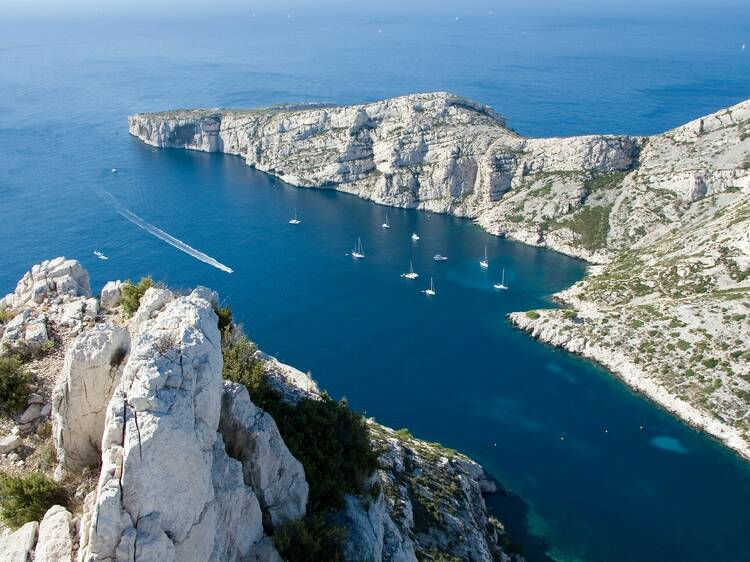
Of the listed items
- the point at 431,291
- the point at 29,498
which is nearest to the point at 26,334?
the point at 29,498

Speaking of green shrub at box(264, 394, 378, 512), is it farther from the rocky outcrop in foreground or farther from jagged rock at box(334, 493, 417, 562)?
the rocky outcrop in foreground

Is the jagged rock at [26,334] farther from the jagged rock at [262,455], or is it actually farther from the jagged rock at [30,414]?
the jagged rock at [262,455]

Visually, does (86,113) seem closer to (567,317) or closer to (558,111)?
(558,111)

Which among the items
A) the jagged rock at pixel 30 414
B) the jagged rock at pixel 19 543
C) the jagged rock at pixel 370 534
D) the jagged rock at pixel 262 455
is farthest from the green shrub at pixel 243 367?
the jagged rock at pixel 19 543

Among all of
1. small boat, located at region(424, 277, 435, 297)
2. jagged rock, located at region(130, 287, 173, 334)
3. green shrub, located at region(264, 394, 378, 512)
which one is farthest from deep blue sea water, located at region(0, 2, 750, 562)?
jagged rock, located at region(130, 287, 173, 334)

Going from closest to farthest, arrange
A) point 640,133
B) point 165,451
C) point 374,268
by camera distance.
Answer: point 165,451 < point 374,268 < point 640,133

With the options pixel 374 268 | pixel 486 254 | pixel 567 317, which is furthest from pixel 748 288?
pixel 374 268

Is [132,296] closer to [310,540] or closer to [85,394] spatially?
[85,394]
